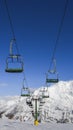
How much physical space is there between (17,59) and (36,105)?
50.0m

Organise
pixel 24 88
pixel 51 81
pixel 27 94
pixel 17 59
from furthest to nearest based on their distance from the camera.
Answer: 1. pixel 27 94
2. pixel 24 88
3. pixel 51 81
4. pixel 17 59

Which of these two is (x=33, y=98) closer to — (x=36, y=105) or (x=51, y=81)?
(x=36, y=105)

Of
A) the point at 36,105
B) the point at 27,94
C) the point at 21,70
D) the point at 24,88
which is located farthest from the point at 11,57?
the point at 36,105

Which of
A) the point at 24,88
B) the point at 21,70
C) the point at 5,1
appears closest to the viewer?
the point at 5,1

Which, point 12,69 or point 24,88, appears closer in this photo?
point 12,69

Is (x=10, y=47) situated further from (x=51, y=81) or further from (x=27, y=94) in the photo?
(x=27, y=94)

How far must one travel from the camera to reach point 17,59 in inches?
1018

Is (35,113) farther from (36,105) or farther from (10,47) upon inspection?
(10,47)

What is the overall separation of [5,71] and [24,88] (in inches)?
1174

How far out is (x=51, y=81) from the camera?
45.0m

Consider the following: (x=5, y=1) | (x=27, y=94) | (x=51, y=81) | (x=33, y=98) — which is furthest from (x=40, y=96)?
(x=5, y=1)

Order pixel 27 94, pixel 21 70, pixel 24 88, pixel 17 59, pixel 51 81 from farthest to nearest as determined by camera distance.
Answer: pixel 27 94 → pixel 24 88 → pixel 51 81 → pixel 21 70 → pixel 17 59

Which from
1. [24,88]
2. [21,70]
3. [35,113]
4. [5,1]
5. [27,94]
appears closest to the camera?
[5,1]

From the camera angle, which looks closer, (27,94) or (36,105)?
(27,94)
